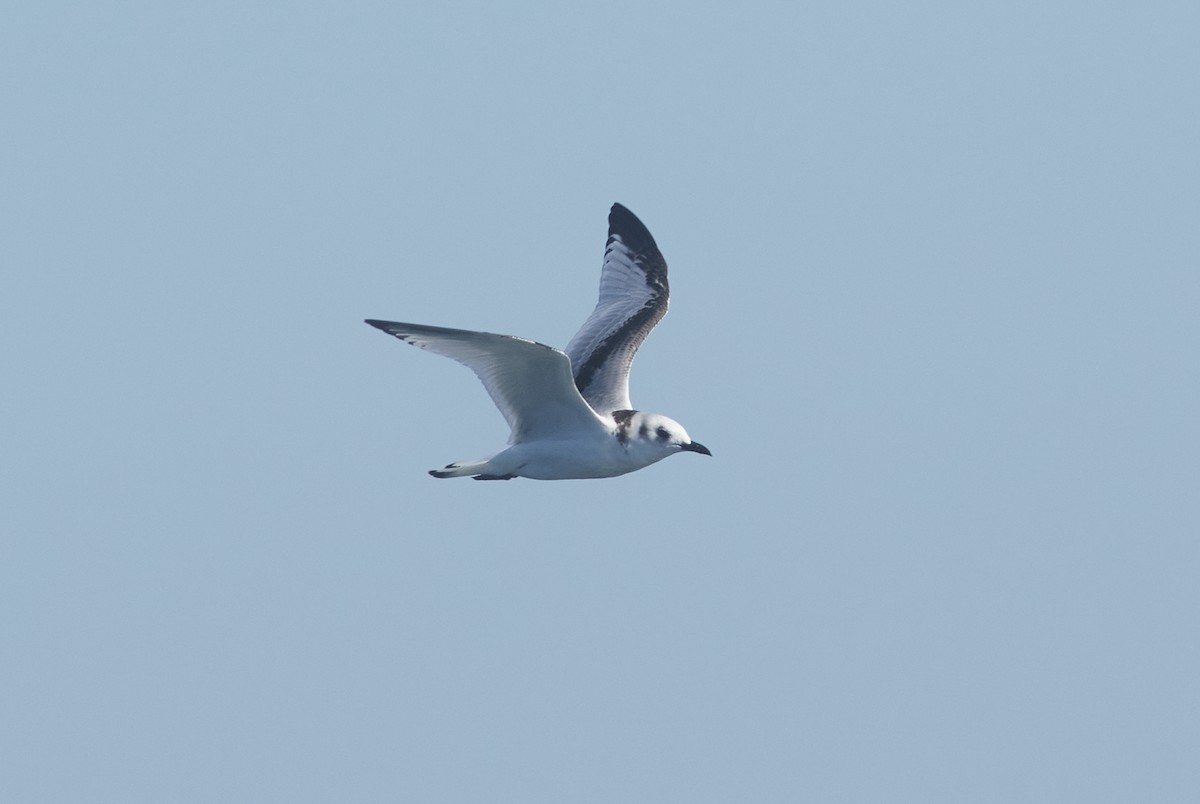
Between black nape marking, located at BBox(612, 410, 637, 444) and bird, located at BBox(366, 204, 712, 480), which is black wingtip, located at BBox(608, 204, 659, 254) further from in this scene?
black nape marking, located at BBox(612, 410, 637, 444)

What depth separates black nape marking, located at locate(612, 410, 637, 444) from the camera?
54.6 feet

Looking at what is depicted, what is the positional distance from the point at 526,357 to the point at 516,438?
1.55 m

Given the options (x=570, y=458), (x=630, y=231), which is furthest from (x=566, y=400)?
(x=630, y=231)

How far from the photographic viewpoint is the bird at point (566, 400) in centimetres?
1505

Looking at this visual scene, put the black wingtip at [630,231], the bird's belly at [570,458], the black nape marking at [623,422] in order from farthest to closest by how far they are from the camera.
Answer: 1. the black wingtip at [630,231]
2. the black nape marking at [623,422]
3. the bird's belly at [570,458]

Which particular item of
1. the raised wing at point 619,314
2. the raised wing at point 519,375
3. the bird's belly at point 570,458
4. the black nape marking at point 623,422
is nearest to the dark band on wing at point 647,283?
the raised wing at point 619,314

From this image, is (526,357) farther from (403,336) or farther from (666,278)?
(666,278)

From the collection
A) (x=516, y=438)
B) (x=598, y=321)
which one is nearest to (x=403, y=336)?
(x=516, y=438)

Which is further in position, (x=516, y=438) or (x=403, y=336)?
(x=516, y=438)

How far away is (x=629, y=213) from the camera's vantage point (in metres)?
21.8

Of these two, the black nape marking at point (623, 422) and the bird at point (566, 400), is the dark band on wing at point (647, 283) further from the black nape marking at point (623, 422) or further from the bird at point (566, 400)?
the black nape marking at point (623, 422)

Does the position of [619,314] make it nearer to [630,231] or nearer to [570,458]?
[630,231]

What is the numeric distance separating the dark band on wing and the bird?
0.02m

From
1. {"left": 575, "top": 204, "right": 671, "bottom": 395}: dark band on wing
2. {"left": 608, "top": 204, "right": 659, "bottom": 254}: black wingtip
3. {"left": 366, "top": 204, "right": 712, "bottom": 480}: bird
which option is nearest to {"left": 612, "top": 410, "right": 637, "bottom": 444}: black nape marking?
{"left": 366, "top": 204, "right": 712, "bottom": 480}: bird
